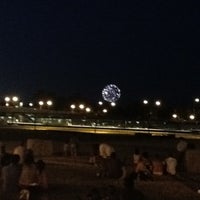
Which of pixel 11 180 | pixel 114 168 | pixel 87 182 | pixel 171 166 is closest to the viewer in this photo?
pixel 11 180

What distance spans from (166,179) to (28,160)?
861 centimetres

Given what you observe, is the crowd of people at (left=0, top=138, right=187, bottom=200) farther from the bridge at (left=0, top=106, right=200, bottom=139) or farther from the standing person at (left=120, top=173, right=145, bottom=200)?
the bridge at (left=0, top=106, right=200, bottom=139)

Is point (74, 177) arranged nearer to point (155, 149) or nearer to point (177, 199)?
point (177, 199)

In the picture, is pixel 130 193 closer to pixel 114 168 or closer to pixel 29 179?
pixel 29 179

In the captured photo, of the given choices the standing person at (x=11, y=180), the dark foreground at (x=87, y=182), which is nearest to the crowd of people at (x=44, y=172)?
the standing person at (x=11, y=180)

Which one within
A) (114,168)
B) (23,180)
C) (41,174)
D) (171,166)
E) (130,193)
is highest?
(171,166)

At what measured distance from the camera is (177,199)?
2297cm

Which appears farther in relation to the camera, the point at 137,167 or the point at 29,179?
the point at 137,167

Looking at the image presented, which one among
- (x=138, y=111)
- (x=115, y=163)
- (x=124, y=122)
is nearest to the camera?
(x=115, y=163)

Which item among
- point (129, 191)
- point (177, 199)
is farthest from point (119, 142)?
point (129, 191)

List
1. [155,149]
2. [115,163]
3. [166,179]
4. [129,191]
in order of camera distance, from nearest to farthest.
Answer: [129,191], [115,163], [166,179], [155,149]

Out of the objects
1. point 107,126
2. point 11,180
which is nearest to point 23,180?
point 11,180

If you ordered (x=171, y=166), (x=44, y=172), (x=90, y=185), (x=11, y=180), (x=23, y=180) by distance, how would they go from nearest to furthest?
(x=23, y=180) → (x=11, y=180) → (x=44, y=172) → (x=90, y=185) → (x=171, y=166)

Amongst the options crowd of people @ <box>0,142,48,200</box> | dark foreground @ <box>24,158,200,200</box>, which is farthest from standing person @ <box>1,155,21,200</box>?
dark foreground @ <box>24,158,200,200</box>
